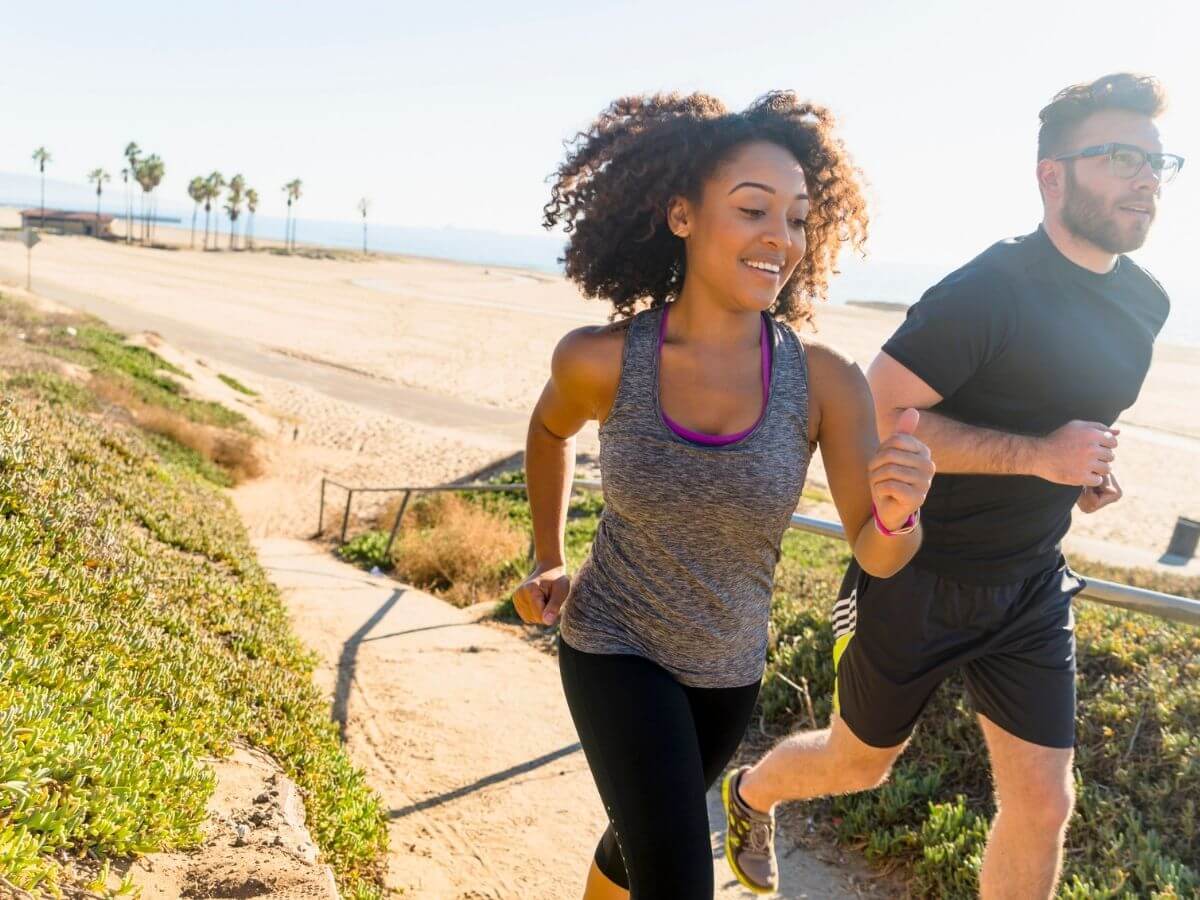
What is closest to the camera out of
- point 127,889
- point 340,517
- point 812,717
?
point 127,889

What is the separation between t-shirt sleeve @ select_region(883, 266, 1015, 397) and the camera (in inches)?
113

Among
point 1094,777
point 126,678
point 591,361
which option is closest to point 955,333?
point 591,361

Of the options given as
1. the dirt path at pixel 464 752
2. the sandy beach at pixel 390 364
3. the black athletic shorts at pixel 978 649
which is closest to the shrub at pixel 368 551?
the sandy beach at pixel 390 364

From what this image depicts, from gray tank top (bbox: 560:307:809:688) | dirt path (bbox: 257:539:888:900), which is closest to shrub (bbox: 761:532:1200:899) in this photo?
dirt path (bbox: 257:539:888:900)

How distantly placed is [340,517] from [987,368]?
12898mm

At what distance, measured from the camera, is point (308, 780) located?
3.43m

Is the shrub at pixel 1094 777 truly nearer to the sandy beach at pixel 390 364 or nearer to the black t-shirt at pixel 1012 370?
the black t-shirt at pixel 1012 370

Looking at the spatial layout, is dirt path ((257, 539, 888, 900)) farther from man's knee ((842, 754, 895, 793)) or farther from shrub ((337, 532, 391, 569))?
shrub ((337, 532, 391, 569))

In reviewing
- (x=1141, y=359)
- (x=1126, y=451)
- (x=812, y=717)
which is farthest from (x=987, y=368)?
(x=1126, y=451)

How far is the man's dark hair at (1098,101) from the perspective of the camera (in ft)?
9.95

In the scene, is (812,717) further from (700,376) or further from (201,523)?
(201,523)

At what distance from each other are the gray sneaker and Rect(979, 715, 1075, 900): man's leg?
68 cm

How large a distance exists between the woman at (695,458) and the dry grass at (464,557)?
641 centimetres

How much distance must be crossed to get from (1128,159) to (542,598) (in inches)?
80.7
